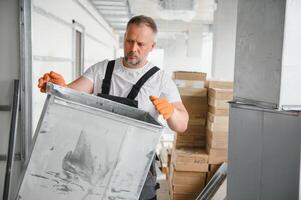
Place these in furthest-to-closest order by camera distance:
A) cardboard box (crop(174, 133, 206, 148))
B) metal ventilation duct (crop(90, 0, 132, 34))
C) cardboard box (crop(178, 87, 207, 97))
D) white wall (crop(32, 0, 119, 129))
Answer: metal ventilation duct (crop(90, 0, 132, 34)), cardboard box (crop(174, 133, 206, 148)), cardboard box (crop(178, 87, 207, 97)), white wall (crop(32, 0, 119, 129))

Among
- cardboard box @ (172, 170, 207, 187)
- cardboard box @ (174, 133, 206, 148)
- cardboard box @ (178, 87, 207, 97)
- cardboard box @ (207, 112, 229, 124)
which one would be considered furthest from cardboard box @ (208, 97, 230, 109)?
cardboard box @ (172, 170, 207, 187)

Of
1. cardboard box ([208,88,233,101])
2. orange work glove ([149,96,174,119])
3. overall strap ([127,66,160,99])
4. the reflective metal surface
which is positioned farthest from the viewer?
cardboard box ([208,88,233,101])

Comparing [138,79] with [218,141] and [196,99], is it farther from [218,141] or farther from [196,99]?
[196,99]

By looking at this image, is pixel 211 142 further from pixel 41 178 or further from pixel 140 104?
pixel 41 178

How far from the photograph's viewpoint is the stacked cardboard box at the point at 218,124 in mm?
3547

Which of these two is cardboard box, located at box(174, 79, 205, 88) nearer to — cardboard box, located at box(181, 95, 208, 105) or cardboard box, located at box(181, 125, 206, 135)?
cardboard box, located at box(181, 95, 208, 105)

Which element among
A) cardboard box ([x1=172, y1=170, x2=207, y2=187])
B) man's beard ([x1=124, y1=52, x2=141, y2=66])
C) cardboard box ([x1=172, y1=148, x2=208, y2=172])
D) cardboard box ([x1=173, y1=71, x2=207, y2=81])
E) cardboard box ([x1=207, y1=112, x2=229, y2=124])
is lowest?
cardboard box ([x1=172, y1=170, x2=207, y2=187])

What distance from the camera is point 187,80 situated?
4.03 m

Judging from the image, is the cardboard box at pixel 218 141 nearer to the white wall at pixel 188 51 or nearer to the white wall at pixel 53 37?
the white wall at pixel 53 37

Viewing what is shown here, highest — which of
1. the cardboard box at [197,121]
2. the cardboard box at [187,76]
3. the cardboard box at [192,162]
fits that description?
the cardboard box at [187,76]

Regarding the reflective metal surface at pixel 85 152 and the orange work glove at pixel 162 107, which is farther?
the orange work glove at pixel 162 107

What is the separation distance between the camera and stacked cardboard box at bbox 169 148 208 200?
369 cm

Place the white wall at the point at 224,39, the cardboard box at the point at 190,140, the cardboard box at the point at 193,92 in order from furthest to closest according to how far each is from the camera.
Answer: the white wall at the point at 224,39
the cardboard box at the point at 190,140
the cardboard box at the point at 193,92

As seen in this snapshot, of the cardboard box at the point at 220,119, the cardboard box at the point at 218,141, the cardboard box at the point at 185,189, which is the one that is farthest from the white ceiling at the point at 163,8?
the cardboard box at the point at 185,189
